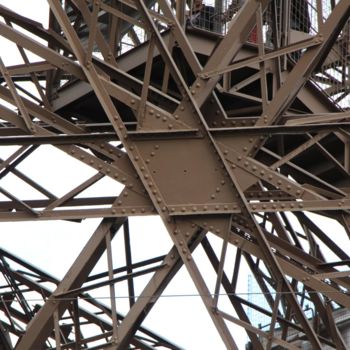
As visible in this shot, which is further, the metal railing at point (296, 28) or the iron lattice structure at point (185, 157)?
the metal railing at point (296, 28)

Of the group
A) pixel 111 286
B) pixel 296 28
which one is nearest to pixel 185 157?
pixel 111 286

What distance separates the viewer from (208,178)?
19125 millimetres

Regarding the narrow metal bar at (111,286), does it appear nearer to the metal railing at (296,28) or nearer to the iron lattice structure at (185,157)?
the iron lattice structure at (185,157)

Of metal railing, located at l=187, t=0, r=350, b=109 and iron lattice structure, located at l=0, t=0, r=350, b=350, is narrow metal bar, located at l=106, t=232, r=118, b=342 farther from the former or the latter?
metal railing, located at l=187, t=0, r=350, b=109

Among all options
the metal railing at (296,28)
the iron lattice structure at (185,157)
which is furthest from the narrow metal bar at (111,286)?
the metal railing at (296,28)

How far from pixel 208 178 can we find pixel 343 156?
502 centimetres

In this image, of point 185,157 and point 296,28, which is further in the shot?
point 296,28

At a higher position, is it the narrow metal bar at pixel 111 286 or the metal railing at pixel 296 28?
the metal railing at pixel 296 28

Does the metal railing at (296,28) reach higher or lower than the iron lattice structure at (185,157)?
higher

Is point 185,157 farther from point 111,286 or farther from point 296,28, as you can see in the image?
point 296,28

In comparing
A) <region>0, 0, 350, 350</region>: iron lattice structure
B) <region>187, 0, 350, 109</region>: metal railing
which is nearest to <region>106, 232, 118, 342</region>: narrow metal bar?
<region>0, 0, 350, 350</region>: iron lattice structure

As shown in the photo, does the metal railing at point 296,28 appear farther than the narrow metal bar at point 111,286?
Yes

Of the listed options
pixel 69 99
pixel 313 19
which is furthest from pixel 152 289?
pixel 313 19

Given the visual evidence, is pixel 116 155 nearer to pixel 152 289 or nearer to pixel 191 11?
pixel 152 289
